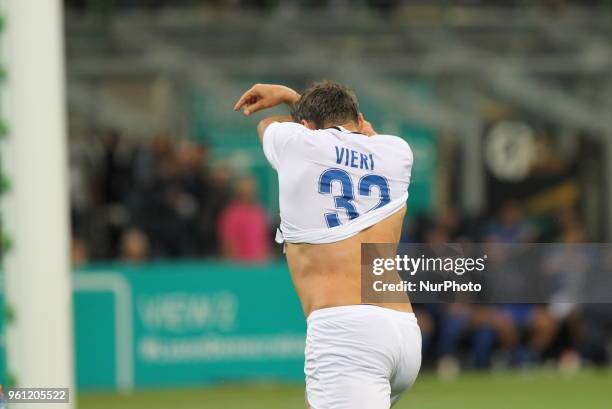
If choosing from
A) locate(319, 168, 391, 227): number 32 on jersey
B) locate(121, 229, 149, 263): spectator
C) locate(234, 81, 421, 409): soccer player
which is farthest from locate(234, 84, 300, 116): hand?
locate(121, 229, 149, 263): spectator

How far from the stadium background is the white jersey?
6.96 metres

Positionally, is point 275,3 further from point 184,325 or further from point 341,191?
point 341,191

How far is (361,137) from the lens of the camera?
618 cm

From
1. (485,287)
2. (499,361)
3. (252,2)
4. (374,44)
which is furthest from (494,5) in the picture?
(485,287)

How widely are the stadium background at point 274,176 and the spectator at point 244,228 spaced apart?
0.08 feet

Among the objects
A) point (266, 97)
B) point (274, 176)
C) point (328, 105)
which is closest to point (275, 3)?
point (274, 176)

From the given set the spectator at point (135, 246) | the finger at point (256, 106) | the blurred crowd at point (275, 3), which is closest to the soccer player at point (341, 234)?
the finger at point (256, 106)

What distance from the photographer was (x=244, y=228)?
50.9ft

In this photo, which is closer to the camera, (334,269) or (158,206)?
(334,269)

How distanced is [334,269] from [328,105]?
0.71m

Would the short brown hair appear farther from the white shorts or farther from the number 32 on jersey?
the white shorts

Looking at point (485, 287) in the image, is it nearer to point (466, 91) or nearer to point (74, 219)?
point (74, 219)

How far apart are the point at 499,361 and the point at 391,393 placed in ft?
32.8

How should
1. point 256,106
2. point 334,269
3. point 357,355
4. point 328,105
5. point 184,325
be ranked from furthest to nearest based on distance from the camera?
1. point 184,325
2. point 256,106
3. point 328,105
4. point 334,269
5. point 357,355
